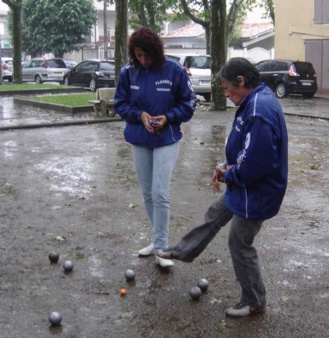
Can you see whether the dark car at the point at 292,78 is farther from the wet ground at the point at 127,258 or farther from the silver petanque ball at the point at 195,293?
the silver petanque ball at the point at 195,293

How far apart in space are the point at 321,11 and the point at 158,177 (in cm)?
2553

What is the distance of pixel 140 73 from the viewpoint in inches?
214

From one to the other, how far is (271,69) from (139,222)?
21966 mm

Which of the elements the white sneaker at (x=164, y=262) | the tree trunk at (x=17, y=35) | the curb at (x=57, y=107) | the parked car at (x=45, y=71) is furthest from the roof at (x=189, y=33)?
the white sneaker at (x=164, y=262)

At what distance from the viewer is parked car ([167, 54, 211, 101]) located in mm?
24000

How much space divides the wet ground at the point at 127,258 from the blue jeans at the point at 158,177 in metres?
0.33

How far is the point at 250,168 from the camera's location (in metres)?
4.11

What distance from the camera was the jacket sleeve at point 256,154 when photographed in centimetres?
404

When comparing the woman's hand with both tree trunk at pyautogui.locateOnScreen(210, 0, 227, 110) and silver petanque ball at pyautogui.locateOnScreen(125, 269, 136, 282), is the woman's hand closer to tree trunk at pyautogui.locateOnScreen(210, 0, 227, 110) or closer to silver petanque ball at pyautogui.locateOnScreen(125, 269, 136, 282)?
silver petanque ball at pyautogui.locateOnScreen(125, 269, 136, 282)

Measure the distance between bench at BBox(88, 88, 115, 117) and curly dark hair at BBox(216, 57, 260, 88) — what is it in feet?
40.1

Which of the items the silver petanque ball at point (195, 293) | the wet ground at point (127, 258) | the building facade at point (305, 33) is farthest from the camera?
the building facade at point (305, 33)

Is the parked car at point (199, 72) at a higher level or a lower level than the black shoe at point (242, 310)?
higher

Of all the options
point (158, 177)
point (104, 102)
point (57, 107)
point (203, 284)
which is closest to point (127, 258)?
point (158, 177)

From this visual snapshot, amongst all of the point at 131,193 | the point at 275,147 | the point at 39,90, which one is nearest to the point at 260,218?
the point at 275,147
